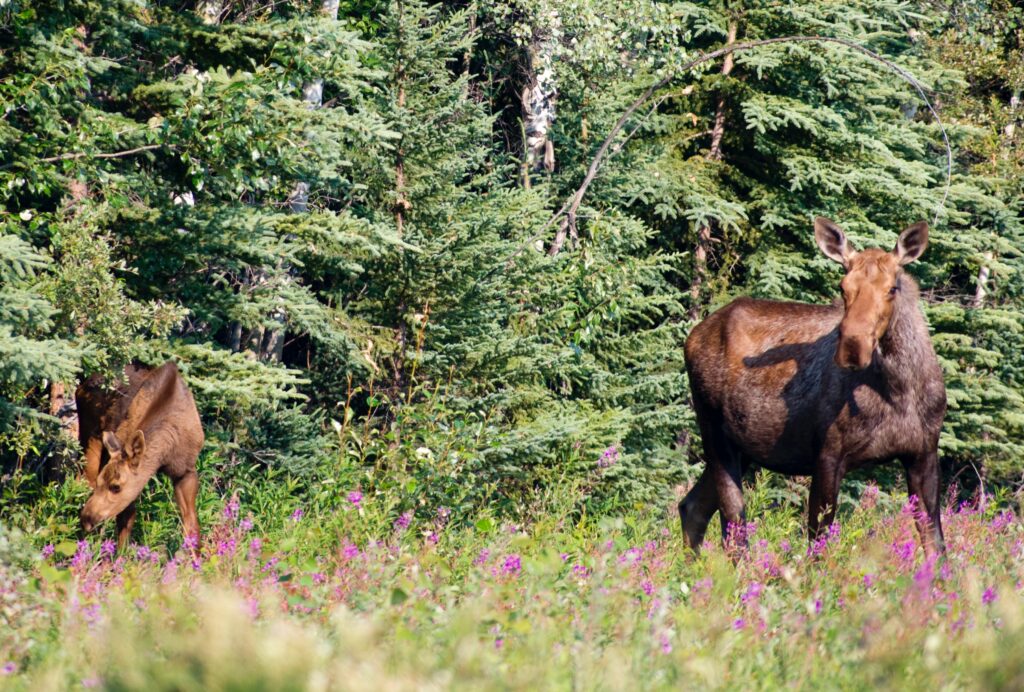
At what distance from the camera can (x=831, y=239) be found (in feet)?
28.9

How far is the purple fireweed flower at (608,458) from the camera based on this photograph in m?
11.4

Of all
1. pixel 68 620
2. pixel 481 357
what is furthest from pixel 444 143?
pixel 68 620

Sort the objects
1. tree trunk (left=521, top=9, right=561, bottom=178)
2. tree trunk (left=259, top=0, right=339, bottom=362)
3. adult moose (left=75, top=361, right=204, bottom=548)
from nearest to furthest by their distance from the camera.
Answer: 1. adult moose (left=75, top=361, right=204, bottom=548)
2. tree trunk (left=259, top=0, right=339, bottom=362)
3. tree trunk (left=521, top=9, right=561, bottom=178)

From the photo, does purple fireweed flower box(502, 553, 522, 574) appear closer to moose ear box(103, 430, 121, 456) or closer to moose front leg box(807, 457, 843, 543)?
moose front leg box(807, 457, 843, 543)

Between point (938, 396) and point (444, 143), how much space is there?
6034mm

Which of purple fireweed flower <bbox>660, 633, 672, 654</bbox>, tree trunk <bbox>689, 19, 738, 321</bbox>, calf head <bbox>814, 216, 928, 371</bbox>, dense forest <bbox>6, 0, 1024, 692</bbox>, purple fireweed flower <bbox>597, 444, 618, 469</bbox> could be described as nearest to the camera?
purple fireweed flower <bbox>660, 633, 672, 654</bbox>

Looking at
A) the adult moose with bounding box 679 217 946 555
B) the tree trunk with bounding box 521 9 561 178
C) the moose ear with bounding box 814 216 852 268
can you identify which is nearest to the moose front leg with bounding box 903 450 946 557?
the adult moose with bounding box 679 217 946 555

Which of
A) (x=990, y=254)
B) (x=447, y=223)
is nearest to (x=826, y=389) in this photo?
(x=447, y=223)

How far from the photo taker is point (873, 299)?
26.6ft

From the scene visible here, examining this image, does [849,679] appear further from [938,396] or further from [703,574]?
[938,396]

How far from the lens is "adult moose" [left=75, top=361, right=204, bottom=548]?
9711 millimetres

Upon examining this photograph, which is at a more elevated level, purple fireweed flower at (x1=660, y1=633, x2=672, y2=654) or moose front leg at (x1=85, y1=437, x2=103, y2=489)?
purple fireweed flower at (x1=660, y1=633, x2=672, y2=654)

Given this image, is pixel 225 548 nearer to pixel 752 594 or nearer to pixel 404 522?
pixel 404 522

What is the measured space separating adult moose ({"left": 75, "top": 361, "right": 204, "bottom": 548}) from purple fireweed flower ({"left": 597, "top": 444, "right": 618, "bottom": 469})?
144 inches
